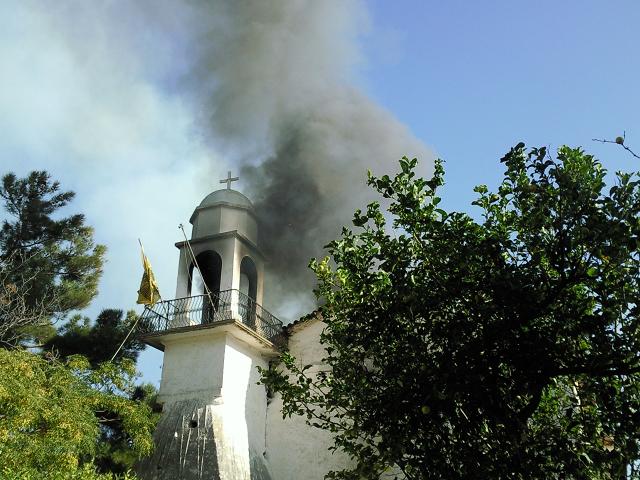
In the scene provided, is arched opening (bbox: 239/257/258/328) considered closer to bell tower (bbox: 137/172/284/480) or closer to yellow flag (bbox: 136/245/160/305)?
bell tower (bbox: 137/172/284/480)

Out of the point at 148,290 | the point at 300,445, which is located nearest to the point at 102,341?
the point at 148,290

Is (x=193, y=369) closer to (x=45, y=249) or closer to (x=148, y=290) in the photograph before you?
(x=148, y=290)

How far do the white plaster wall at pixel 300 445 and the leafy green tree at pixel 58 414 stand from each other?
303cm

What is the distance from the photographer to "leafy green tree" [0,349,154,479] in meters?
10.6

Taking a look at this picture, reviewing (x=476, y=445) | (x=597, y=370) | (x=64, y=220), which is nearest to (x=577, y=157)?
(x=597, y=370)

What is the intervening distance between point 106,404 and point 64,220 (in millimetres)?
9398

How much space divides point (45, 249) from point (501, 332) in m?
16.5

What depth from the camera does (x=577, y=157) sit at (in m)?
8.52

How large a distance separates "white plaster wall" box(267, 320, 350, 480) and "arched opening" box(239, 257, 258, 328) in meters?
1.61

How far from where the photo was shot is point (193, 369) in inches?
626

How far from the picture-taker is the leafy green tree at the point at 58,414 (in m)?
10.6

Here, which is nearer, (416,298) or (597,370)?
(597,370)

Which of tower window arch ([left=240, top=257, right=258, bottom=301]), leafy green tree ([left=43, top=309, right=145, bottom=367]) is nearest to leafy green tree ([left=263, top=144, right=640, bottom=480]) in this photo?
tower window arch ([left=240, top=257, right=258, bottom=301])

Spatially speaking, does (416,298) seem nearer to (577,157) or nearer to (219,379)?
(577,157)
